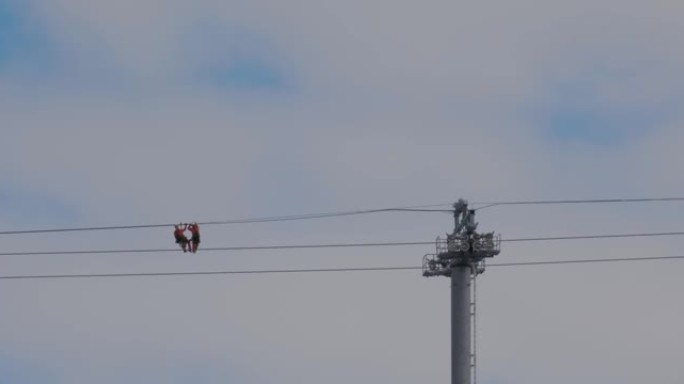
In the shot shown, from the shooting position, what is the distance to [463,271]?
81188mm

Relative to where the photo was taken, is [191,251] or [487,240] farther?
[487,240]

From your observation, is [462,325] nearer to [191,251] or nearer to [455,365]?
[455,365]

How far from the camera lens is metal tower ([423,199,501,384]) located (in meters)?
79.8

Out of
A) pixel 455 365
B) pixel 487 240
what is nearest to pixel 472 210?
pixel 487 240

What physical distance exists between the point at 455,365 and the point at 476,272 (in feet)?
14.1

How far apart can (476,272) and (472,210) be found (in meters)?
3.80

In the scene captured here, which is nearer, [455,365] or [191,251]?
[191,251]

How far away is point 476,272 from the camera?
81.3m

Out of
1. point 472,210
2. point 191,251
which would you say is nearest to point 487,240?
point 472,210

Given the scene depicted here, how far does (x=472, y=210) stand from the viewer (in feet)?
258

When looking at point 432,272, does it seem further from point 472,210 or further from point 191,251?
point 191,251

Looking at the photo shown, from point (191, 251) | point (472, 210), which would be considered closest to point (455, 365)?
point (472, 210)

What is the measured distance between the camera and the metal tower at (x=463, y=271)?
3142 inches

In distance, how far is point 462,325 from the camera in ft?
266
